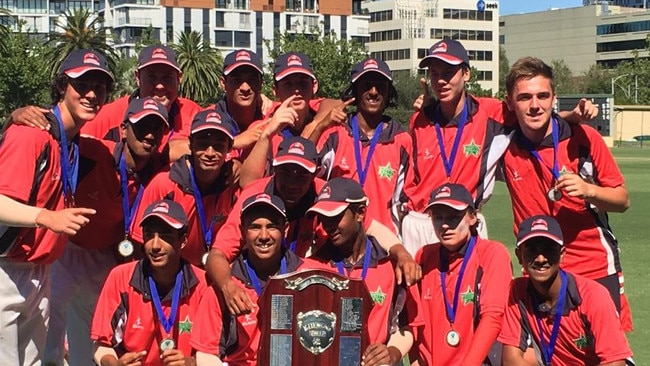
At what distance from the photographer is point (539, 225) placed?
19.6 feet

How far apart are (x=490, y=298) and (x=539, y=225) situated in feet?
2.17

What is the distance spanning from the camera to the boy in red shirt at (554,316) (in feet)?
19.5

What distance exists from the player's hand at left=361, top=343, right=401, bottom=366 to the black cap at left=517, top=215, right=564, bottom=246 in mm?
1106

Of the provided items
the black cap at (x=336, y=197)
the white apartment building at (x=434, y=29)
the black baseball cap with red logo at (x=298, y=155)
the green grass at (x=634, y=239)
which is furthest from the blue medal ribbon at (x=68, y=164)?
the white apartment building at (x=434, y=29)

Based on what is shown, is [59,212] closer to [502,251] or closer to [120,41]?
[502,251]

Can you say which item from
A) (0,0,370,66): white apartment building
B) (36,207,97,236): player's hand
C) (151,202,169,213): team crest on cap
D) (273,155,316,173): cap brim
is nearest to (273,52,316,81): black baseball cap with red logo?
(273,155,316,173): cap brim

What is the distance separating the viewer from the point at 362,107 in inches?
277

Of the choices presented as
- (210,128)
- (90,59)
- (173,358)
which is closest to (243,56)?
(210,128)

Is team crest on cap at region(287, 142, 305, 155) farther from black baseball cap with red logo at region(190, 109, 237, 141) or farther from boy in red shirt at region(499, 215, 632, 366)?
boy in red shirt at region(499, 215, 632, 366)

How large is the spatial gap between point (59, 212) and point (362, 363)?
2.06 metres

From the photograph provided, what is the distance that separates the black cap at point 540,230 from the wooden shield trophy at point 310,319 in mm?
1349

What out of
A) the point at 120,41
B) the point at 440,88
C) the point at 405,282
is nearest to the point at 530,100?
the point at 440,88

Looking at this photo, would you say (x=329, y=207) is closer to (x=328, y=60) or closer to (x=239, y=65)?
(x=239, y=65)

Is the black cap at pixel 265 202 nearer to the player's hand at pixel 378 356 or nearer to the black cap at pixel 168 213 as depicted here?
the black cap at pixel 168 213
